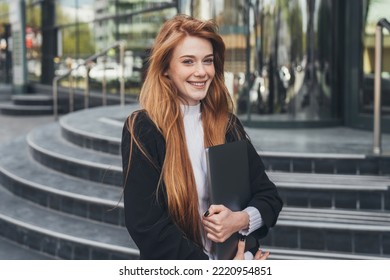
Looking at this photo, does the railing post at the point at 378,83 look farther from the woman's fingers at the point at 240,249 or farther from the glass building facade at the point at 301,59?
the woman's fingers at the point at 240,249

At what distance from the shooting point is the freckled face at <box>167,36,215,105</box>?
1.64m

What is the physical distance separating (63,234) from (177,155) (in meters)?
2.91

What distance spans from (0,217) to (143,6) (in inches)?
302

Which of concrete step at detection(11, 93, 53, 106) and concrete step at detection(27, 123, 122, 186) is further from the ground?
concrete step at detection(11, 93, 53, 106)

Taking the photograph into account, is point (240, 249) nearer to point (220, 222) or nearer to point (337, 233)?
point (220, 222)

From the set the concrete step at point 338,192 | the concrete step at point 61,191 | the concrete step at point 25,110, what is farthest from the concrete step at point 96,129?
the concrete step at point 25,110

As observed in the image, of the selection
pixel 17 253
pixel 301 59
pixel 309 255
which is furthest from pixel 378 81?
pixel 17 253

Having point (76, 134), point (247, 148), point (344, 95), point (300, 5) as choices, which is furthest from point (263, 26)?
point (247, 148)

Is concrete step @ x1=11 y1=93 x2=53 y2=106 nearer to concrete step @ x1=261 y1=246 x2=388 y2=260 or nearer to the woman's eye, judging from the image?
concrete step @ x1=261 y1=246 x2=388 y2=260

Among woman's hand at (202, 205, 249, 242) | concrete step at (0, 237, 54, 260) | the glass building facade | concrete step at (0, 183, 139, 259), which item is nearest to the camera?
woman's hand at (202, 205, 249, 242)

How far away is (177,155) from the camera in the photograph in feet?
5.39

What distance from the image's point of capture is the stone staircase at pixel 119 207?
12.7 ft

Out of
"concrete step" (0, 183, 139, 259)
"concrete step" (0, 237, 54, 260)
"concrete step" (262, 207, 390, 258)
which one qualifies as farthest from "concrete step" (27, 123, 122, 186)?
"concrete step" (262, 207, 390, 258)
